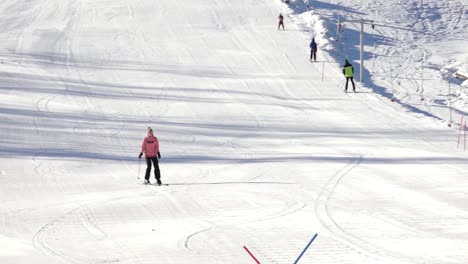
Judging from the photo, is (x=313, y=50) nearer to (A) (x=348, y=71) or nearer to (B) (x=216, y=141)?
(A) (x=348, y=71)

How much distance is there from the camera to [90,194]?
51.5 feet

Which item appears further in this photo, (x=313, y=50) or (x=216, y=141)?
(x=313, y=50)

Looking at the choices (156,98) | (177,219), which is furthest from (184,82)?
(177,219)

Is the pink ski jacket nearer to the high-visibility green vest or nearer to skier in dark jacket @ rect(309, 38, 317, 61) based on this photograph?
the high-visibility green vest

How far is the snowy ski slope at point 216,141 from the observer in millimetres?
11508

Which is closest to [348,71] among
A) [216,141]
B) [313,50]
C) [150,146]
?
[313,50]

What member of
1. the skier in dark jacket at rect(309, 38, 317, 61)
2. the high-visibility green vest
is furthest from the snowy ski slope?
the high-visibility green vest

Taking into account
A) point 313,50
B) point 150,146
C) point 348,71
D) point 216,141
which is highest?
point 313,50

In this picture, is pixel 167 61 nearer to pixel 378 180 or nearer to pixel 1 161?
pixel 1 161

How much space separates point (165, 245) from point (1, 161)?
994 cm

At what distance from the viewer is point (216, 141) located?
2327 centimetres

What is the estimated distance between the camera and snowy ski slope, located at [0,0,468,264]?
1151 centimetres

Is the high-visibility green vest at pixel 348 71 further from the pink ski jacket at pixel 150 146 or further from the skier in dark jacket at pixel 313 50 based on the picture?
the pink ski jacket at pixel 150 146

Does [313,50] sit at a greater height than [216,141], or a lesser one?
greater
